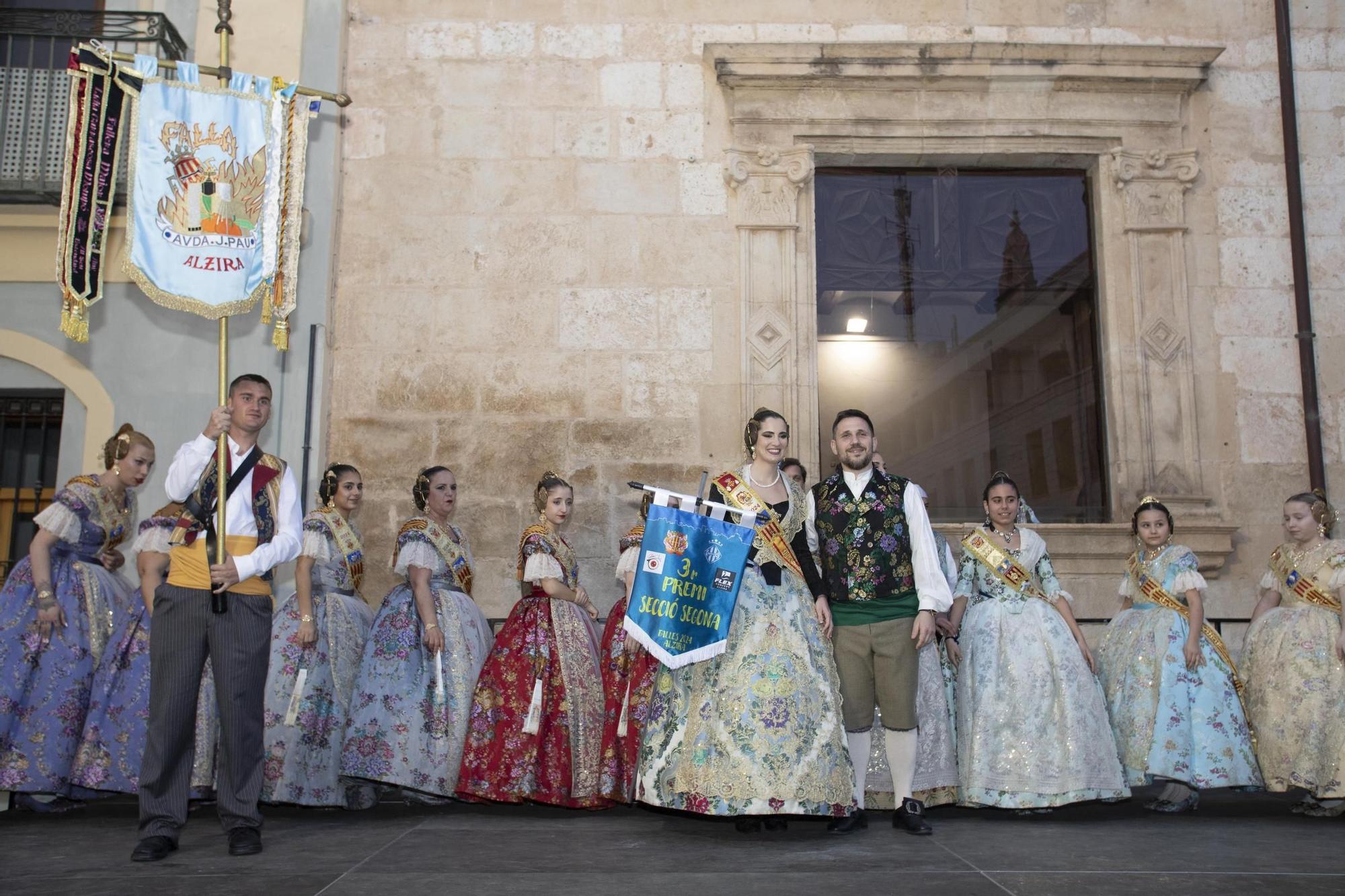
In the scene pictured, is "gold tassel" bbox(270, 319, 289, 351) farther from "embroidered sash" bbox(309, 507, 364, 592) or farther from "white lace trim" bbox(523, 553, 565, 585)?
"white lace trim" bbox(523, 553, 565, 585)

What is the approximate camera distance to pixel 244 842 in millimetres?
4746

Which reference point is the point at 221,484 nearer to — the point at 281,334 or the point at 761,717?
the point at 281,334

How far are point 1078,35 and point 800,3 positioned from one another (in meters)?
1.99

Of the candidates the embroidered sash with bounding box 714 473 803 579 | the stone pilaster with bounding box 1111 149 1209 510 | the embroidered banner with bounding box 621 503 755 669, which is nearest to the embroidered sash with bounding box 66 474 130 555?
the embroidered banner with bounding box 621 503 755 669

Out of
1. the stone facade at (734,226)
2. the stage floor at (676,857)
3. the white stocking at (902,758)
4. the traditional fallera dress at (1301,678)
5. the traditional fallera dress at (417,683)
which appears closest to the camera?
the stage floor at (676,857)

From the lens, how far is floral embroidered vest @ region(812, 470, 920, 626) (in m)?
5.54

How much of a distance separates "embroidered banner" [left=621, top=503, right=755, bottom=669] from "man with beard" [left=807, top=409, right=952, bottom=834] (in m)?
0.50

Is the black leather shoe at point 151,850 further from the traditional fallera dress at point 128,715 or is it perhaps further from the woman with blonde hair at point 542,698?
the woman with blonde hair at point 542,698

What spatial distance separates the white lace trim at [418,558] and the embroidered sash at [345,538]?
282 millimetres

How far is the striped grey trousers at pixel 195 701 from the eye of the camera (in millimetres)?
4762

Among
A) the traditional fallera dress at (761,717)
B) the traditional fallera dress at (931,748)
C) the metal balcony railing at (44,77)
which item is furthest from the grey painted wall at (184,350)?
the traditional fallera dress at (931,748)

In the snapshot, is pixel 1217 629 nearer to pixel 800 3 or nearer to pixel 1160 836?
pixel 1160 836

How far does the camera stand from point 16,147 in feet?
27.6

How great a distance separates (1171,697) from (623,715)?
9.21 ft
